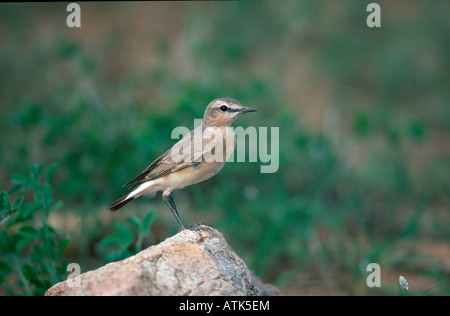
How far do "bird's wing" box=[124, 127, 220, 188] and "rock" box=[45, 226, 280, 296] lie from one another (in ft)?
3.01

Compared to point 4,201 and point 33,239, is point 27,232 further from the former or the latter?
point 4,201

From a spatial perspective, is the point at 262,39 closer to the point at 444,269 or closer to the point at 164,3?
the point at 164,3

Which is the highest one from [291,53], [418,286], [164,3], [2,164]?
[164,3]

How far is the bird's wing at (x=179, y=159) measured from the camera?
176 inches

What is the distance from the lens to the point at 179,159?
14.9 feet

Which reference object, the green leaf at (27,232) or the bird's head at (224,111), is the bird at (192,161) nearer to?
the bird's head at (224,111)

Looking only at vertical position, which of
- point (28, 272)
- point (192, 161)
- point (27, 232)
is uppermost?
point (192, 161)

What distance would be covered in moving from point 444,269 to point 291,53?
6891 mm

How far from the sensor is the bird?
449 cm

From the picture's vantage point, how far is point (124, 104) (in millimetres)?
7730

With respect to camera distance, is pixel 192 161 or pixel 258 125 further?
pixel 258 125

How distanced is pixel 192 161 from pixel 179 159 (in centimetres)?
14

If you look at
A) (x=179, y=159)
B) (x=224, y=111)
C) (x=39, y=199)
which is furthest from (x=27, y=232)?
(x=224, y=111)
